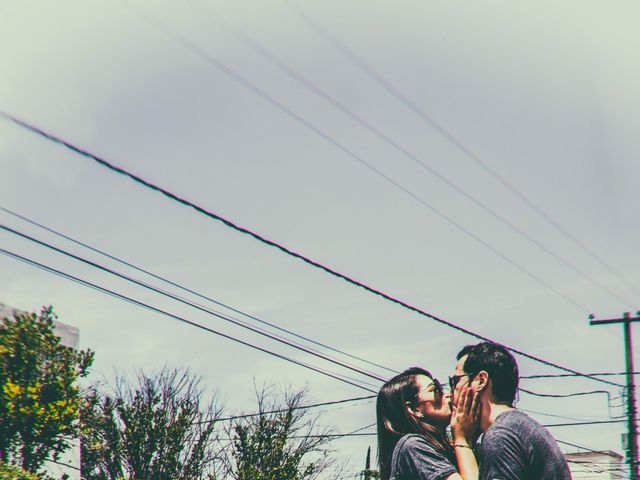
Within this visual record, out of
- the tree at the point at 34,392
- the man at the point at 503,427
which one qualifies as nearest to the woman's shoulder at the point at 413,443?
the man at the point at 503,427

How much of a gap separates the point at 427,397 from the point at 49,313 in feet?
49.1

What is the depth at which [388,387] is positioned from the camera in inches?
186

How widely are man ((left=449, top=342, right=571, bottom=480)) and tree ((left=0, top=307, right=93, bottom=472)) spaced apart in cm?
1432

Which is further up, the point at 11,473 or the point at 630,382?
the point at 630,382

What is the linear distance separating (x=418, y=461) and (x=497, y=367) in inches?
23.4

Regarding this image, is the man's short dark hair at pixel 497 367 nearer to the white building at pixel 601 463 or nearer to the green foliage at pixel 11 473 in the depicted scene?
the green foliage at pixel 11 473

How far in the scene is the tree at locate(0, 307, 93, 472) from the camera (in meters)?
16.9

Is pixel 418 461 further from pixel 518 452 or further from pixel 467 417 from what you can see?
pixel 518 452

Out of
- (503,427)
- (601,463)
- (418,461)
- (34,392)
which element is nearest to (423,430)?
(418,461)

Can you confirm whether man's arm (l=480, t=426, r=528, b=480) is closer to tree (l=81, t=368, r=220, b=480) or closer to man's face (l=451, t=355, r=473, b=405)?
man's face (l=451, t=355, r=473, b=405)

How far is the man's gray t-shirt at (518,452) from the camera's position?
152 inches

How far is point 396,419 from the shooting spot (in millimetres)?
4629

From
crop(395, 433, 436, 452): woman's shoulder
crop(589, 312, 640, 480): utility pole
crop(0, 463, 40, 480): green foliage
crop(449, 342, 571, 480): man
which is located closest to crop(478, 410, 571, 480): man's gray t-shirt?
crop(449, 342, 571, 480): man

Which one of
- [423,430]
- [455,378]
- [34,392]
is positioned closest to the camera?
[455,378]
